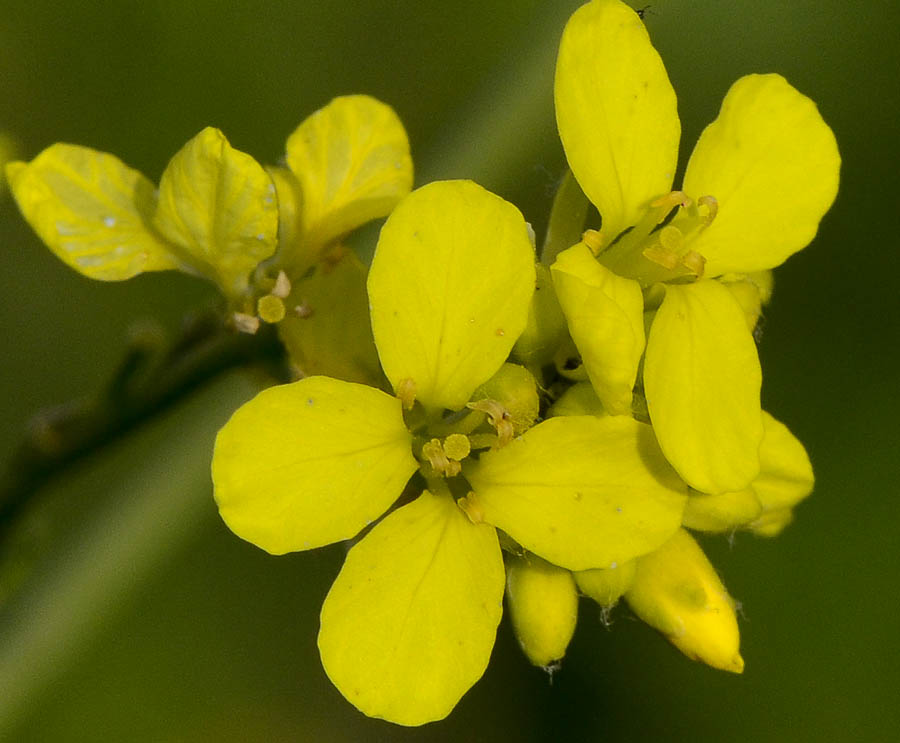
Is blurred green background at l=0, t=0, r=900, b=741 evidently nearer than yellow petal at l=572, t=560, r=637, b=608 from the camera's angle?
No

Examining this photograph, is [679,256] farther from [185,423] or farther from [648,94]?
[185,423]

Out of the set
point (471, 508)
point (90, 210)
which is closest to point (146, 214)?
point (90, 210)

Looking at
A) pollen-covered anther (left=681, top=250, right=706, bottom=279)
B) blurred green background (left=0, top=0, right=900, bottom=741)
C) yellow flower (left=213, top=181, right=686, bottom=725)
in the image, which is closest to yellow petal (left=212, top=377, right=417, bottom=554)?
yellow flower (left=213, top=181, right=686, bottom=725)

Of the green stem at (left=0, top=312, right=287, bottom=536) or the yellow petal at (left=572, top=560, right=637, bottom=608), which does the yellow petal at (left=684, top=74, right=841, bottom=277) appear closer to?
the yellow petal at (left=572, top=560, right=637, bottom=608)

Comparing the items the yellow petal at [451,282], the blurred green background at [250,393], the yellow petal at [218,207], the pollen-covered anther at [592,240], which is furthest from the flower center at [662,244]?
the blurred green background at [250,393]

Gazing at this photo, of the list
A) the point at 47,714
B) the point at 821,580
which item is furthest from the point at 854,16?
the point at 47,714

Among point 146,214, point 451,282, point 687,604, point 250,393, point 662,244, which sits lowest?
point 250,393

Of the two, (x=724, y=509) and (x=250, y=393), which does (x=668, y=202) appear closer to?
(x=724, y=509)

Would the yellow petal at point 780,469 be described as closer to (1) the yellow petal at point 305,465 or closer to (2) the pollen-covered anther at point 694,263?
(2) the pollen-covered anther at point 694,263
